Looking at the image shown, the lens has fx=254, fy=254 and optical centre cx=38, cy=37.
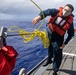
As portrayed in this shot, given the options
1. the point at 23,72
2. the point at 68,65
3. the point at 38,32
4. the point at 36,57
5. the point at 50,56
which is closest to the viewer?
the point at 23,72

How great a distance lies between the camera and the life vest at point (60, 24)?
15.2 ft

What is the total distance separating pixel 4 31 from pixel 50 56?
7.91 feet

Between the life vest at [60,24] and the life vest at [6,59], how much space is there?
2.07m

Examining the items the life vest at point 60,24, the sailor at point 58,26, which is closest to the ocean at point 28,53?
the sailor at point 58,26

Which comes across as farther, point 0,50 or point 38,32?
point 38,32

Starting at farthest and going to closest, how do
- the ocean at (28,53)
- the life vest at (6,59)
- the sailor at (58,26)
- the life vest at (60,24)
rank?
the ocean at (28,53)
the life vest at (60,24)
the sailor at (58,26)
the life vest at (6,59)

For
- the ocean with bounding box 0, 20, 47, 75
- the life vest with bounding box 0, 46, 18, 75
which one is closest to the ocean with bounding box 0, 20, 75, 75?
the ocean with bounding box 0, 20, 47, 75

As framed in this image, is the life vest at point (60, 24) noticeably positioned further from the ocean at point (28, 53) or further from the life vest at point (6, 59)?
the life vest at point (6, 59)

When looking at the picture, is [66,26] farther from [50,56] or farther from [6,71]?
[6,71]

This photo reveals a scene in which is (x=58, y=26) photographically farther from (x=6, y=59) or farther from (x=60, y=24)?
(x=6, y=59)

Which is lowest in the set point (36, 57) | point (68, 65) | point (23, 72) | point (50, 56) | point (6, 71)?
point (36, 57)

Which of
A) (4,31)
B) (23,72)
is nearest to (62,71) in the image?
(23,72)

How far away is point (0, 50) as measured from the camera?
2.57 m

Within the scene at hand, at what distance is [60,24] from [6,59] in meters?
2.28
